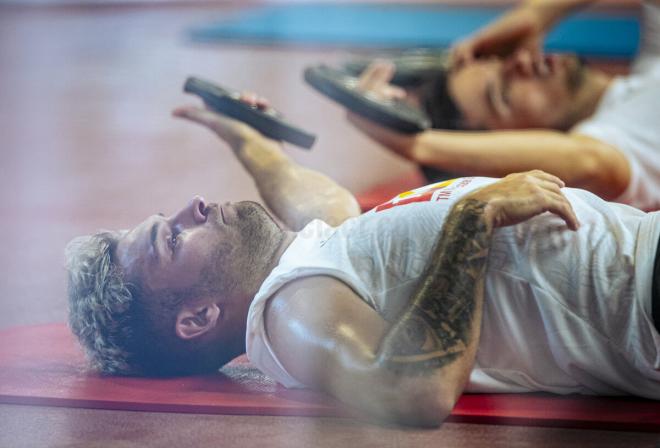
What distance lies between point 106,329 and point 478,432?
0.49 m

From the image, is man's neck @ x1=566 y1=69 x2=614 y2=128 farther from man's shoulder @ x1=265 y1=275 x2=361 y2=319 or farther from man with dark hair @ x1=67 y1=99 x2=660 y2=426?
man's shoulder @ x1=265 y1=275 x2=361 y2=319

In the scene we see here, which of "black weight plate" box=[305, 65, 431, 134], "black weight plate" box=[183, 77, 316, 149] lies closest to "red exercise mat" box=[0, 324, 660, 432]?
"black weight plate" box=[183, 77, 316, 149]

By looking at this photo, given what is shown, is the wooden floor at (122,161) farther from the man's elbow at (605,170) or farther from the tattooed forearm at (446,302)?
the man's elbow at (605,170)

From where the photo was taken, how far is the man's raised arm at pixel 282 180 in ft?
5.00

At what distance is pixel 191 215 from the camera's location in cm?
128

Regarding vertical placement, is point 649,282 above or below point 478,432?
above

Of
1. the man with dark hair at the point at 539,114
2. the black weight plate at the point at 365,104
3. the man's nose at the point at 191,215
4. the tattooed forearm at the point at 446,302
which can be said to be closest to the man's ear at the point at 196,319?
the man's nose at the point at 191,215

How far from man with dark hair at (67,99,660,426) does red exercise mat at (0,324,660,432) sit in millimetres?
23

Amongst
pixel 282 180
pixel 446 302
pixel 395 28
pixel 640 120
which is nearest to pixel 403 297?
pixel 446 302

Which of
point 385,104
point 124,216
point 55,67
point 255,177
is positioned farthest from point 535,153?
point 55,67

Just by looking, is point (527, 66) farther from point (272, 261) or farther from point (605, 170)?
point (272, 261)

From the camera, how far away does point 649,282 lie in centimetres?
121

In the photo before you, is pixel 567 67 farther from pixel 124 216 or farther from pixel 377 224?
pixel 377 224

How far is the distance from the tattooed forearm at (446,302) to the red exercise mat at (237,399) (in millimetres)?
123
